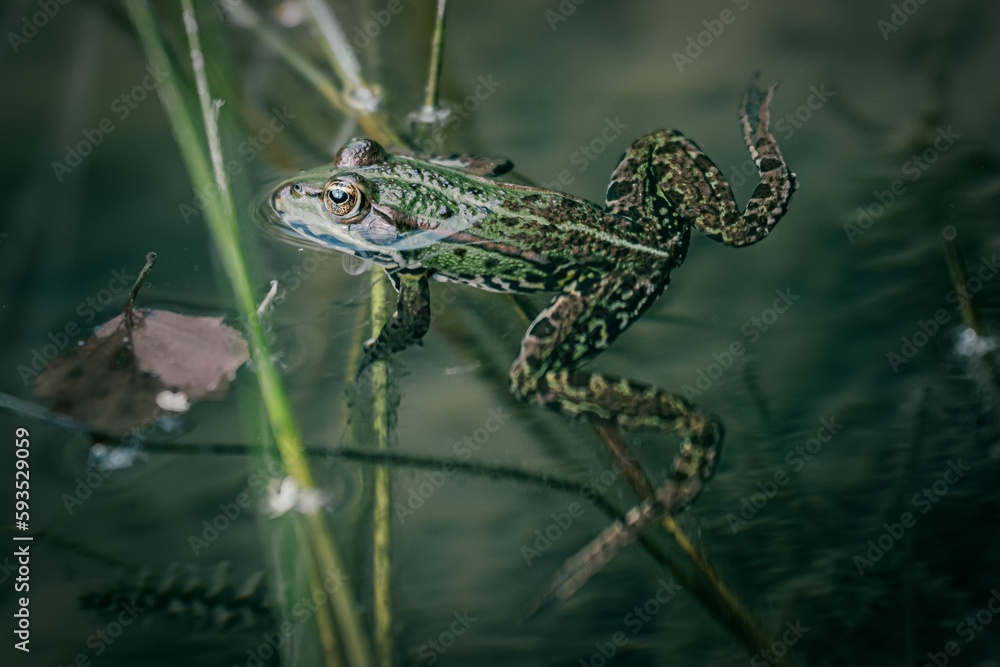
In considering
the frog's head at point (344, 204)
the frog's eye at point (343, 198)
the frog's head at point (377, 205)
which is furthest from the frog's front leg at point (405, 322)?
the frog's eye at point (343, 198)

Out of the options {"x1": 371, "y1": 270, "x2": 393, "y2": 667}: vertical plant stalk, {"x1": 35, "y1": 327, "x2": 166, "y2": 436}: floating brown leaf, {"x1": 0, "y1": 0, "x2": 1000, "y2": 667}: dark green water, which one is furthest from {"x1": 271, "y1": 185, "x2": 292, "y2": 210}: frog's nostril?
{"x1": 35, "y1": 327, "x2": 166, "y2": 436}: floating brown leaf

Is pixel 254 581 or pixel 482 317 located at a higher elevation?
pixel 482 317

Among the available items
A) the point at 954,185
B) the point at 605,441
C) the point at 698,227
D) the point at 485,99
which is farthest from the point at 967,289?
the point at 485,99

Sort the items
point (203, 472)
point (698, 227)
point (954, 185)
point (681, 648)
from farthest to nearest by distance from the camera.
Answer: point (954, 185), point (698, 227), point (203, 472), point (681, 648)

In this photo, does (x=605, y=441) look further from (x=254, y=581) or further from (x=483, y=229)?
(x=254, y=581)

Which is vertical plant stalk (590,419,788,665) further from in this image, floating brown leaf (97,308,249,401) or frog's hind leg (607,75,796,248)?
floating brown leaf (97,308,249,401)

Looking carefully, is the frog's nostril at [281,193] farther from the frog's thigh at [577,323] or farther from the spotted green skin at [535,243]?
the frog's thigh at [577,323]
